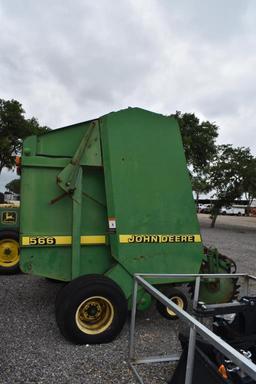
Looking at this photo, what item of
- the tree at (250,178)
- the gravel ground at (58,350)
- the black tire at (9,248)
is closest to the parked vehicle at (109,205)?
the gravel ground at (58,350)

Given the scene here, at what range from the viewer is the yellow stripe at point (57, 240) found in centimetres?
398

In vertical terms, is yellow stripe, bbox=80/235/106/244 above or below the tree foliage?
below

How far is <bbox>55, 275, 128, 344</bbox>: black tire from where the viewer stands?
356cm

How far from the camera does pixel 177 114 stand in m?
20.9

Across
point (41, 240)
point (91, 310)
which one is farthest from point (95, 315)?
point (41, 240)

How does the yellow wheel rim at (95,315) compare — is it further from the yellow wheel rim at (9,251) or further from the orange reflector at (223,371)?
the yellow wheel rim at (9,251)

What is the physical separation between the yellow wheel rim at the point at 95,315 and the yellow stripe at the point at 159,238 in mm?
721

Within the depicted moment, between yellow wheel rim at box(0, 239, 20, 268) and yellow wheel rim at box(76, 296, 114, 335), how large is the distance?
3.86m

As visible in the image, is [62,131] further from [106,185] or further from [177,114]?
[177,114]

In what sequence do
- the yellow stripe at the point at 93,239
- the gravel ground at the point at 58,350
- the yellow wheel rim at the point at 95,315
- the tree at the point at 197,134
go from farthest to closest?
the tree at the point at 197,134, the yellow stripe at the point at 93,239, the yellow wheel rim at the point at 95,315, the gravel ground at the point at 58,350

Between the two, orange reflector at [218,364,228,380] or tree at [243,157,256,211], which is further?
tree at [243,157,256,211]

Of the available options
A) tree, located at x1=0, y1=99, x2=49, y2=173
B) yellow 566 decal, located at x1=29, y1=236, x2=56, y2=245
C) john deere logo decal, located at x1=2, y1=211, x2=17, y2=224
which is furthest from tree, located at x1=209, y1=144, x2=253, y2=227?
yellow 566 decal, located at x1=29, y1=236, x2=56, y2=245

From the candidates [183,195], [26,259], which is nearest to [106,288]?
[26,259]

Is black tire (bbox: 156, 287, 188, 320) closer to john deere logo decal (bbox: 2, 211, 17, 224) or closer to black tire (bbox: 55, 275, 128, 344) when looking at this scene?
black tire (bbox: 55, 275, 128, 344)
